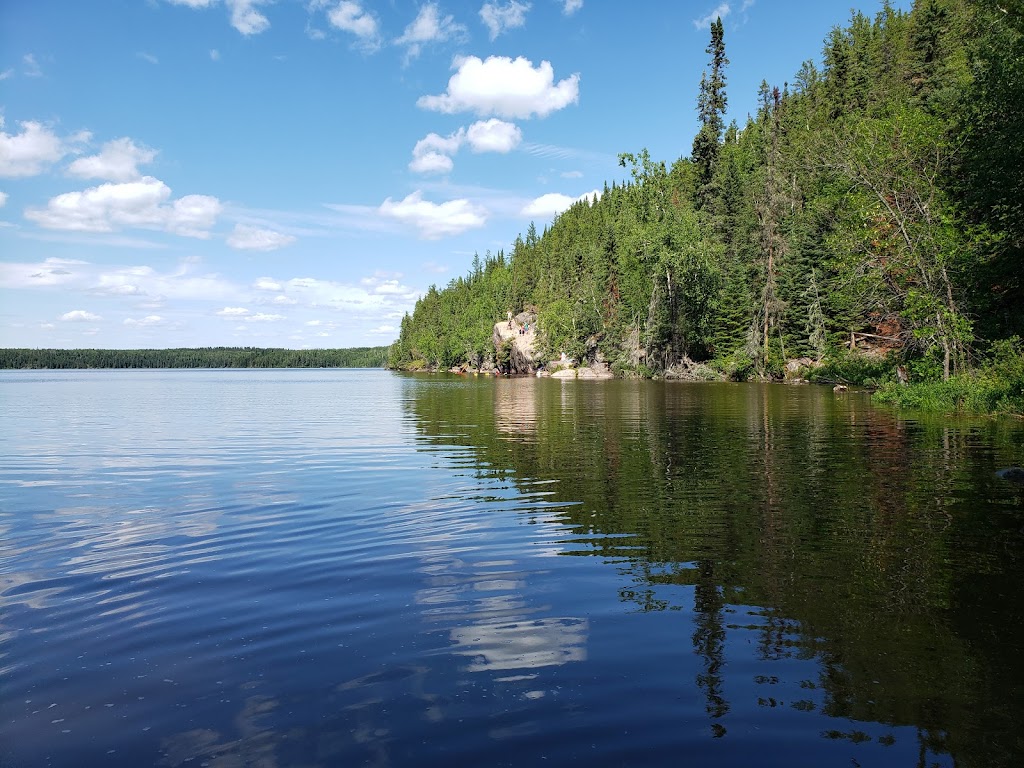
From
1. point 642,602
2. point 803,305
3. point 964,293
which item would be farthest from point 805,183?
point 642,602

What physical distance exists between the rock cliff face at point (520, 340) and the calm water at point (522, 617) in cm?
11187

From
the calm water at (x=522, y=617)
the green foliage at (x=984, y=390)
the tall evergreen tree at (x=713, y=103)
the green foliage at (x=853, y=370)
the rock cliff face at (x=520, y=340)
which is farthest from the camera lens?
the rock cliff face at (x=520, y=340)

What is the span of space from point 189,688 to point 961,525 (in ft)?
37.0

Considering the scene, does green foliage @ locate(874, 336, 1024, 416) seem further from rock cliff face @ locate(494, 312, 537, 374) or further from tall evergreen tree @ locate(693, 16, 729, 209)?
rock cliff face @ locate(494, 312, 537, 374)

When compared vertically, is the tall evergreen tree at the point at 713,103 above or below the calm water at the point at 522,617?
above

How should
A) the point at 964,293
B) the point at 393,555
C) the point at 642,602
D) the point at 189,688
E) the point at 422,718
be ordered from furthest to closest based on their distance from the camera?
the point at 964,293
the point at 393,555
the point at 642,602
the point at 189,688
the point at 422,718

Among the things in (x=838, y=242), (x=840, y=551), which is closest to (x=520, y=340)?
(x=838, y=242)

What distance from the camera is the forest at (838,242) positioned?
3125 cm

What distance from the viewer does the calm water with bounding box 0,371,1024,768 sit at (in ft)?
16.3

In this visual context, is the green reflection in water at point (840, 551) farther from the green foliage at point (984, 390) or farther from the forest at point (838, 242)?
the forest at point (838, 242)

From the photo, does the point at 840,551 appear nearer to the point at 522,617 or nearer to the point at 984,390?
the point at 522,617

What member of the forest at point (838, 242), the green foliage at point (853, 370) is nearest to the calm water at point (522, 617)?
the forest at point (838, 242)

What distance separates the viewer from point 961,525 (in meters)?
10.7

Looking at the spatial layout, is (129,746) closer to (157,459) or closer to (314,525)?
(314,525)
